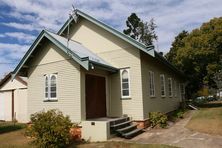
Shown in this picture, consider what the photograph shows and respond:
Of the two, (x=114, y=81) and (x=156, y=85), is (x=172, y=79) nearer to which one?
(x=156, y=85)

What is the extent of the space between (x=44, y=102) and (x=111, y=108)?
4.10 metres

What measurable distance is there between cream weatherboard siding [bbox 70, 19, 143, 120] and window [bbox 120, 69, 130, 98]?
247 mm

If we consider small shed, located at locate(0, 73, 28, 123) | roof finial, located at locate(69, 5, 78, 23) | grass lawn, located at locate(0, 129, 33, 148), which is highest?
roof finial, located at locate(69, 5, 78, 23)

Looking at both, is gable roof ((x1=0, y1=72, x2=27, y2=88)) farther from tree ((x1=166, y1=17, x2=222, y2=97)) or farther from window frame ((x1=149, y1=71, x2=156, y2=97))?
tree ((x1=166, y1=17, x2=222, y2=97))

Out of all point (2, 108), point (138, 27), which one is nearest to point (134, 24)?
point (138, 27)

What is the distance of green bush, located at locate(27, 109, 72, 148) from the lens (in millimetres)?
10742

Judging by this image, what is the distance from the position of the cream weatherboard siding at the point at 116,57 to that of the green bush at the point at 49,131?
495 cm

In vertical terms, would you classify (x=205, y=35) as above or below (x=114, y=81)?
above

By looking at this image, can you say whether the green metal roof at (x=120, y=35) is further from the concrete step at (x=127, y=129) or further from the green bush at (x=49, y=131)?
the green bush at (x=49, y=131)

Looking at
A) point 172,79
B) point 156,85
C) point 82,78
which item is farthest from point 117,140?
point 172,79

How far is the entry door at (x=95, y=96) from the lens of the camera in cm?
1438

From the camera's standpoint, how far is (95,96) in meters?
14.9

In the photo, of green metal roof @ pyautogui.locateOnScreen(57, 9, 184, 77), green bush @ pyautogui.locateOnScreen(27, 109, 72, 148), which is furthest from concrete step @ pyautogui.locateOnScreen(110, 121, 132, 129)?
green metal roof @ pyautogui.locateOnScreen(57, 9, 184, 77)

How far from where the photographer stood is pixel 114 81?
52.1ft
